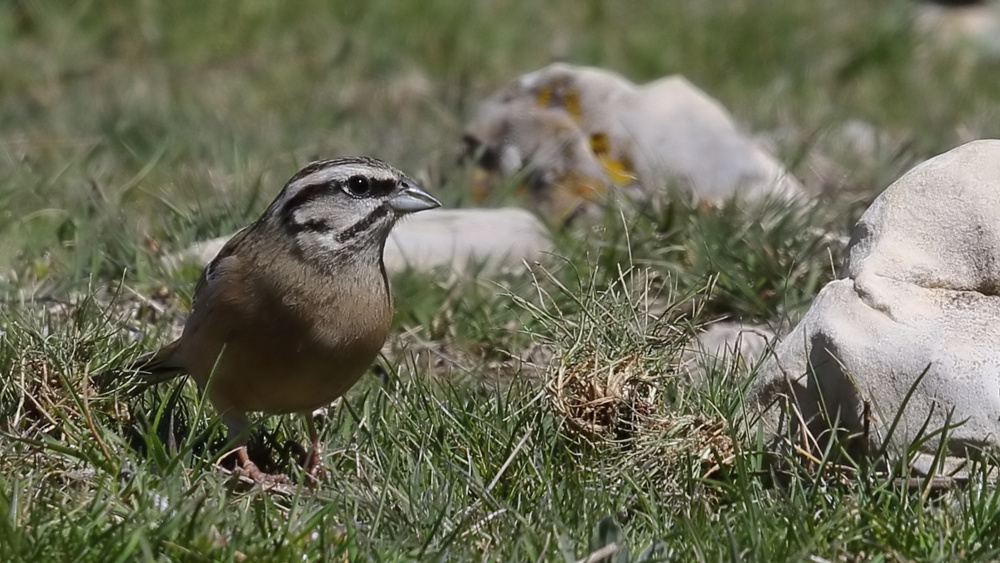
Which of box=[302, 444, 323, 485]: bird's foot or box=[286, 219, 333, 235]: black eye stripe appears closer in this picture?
box=[302, 444, 323, 485]: bird's foot

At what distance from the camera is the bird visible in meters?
4.35

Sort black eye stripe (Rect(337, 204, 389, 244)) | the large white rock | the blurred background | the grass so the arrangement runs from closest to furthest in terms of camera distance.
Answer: the grass, the large white rock, black eye stripe (Rect(337, 204, 389, 244)), the blurred background

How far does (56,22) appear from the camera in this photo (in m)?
10.7

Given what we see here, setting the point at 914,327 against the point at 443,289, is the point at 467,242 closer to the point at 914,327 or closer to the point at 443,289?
the point at 443,289

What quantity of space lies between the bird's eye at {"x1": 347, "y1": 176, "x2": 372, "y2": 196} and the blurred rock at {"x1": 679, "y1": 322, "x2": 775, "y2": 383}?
112 centimetres

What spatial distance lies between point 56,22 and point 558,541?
8.27 m

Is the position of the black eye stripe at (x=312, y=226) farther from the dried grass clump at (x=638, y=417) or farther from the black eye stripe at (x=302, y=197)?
the dried grass clump at (x=638, y=417)

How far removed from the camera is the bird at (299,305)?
435 centimetres

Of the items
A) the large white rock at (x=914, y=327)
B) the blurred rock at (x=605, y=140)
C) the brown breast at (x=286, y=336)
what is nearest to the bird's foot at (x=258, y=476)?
the brown breast at (x=286, y=336)

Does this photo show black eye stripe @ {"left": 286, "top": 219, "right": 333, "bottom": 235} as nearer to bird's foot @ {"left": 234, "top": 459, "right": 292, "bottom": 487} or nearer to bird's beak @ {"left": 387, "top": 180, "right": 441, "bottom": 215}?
bird's beak @ {"left": 387, "top": 180, "right": 441, "bottom": 215}

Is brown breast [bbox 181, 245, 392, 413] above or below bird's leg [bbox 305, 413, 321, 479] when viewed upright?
above

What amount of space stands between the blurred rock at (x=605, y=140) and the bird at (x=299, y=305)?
2.59 meters

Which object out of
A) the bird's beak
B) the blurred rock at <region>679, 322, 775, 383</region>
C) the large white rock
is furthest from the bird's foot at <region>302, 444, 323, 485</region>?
the large white rock

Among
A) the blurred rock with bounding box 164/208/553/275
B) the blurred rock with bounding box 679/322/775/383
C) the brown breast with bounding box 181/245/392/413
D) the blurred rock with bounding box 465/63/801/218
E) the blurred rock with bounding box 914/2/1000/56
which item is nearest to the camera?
the brown breast with bounding box 181/245/392/413
